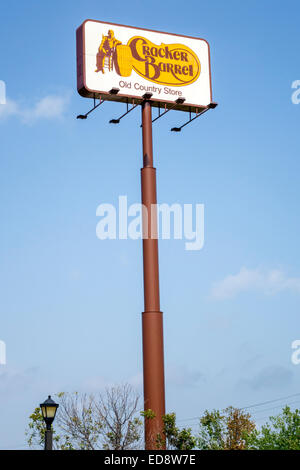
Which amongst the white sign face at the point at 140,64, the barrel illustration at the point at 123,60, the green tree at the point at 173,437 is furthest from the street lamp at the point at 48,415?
the barrel illustration at the point at 123,60

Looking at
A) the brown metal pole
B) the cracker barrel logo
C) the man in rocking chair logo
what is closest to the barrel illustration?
the cracker barrel logo

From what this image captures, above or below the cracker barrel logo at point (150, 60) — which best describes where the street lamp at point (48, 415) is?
below

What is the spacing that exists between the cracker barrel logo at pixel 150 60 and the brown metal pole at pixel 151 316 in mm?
3973

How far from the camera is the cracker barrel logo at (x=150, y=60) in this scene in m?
43.7

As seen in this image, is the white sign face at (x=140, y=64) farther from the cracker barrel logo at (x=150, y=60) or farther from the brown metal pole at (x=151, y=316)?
the brown metal pole at (x=151, y=316)

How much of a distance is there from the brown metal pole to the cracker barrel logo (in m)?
3.97

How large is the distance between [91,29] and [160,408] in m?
21.6

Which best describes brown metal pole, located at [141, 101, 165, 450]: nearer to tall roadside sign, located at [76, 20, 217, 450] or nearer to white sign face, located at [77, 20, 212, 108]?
tall roadside sign, located at [76, 20, 217, 450]
